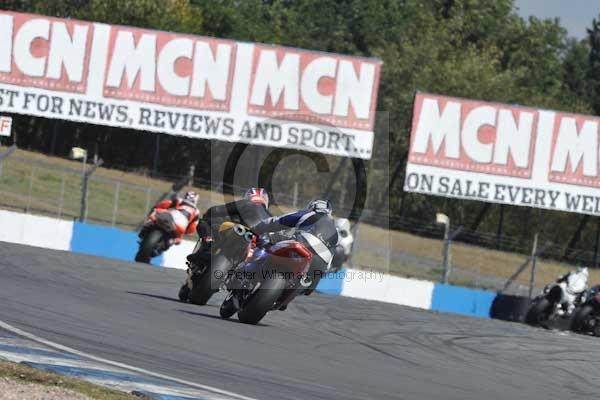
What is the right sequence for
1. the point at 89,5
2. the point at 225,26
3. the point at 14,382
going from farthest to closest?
the point at 225,26 < the point at 89,5 < the point at 14,382

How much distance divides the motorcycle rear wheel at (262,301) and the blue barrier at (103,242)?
36.2 ft

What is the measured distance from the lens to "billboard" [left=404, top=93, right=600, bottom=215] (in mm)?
28469

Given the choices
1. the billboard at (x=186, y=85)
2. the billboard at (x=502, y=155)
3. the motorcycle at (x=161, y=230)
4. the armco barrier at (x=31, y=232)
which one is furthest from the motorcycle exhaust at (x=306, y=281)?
the billboard at (x=502, y=155)

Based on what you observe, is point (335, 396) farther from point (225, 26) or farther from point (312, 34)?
point (312, 34)

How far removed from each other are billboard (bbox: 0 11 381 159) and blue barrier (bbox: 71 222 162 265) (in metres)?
5.54

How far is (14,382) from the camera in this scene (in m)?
6.75

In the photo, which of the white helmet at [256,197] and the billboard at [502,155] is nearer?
the white helmet at [256,197]

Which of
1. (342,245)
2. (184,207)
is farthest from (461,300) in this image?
(184,207)

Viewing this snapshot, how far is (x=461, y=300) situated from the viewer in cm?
2325

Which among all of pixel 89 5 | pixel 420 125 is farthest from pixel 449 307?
pixel 89 5

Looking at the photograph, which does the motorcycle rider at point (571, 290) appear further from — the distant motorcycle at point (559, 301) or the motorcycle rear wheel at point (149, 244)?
the motorcycle rear wheel at point (149, 244)

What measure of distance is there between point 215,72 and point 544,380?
60.8ft

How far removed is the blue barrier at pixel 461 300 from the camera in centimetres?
2316

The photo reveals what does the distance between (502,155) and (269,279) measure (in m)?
18.2
